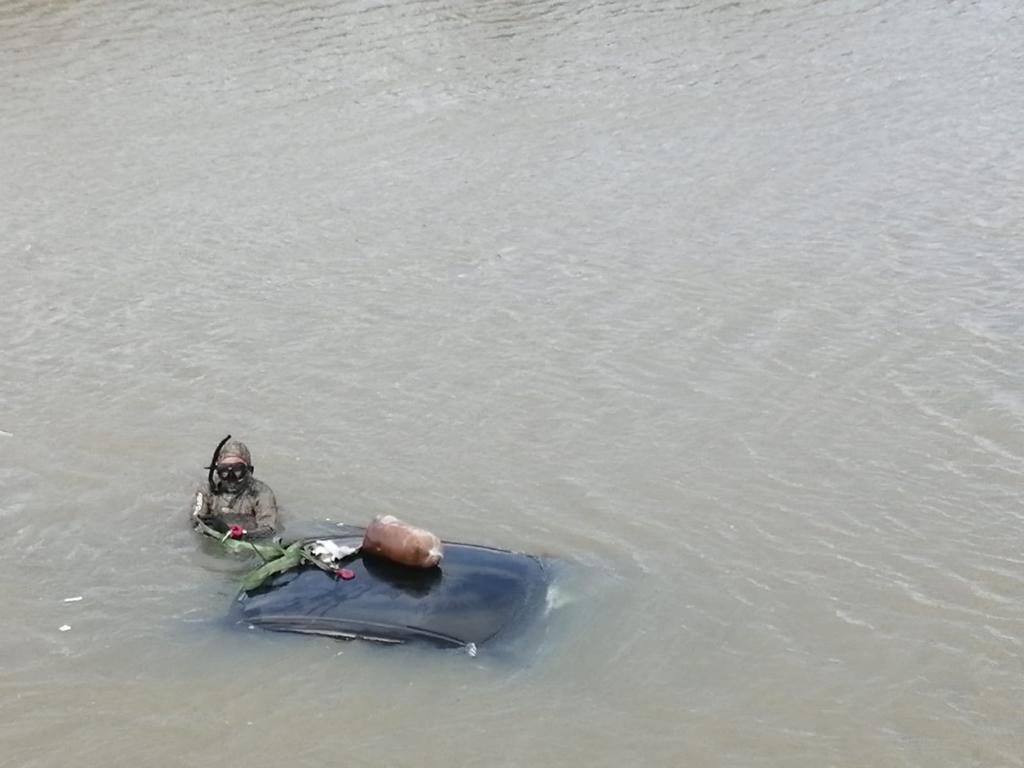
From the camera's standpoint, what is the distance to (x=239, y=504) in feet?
27.9

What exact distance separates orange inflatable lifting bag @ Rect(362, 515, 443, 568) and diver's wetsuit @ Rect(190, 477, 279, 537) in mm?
1352

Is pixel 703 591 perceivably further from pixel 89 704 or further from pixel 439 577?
pixel 89 704

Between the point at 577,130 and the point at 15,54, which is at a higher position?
the point at 15,54

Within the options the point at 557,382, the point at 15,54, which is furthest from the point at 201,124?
the point at 557,382

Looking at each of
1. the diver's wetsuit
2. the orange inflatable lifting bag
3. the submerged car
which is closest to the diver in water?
the diver's wetsuit

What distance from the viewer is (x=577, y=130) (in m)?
17.1

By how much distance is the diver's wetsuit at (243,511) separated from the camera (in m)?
8.48

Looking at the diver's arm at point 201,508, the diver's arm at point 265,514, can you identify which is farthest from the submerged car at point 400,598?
the diver's arm at point 201,508

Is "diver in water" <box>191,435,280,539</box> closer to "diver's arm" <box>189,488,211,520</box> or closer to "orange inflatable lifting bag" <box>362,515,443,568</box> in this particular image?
"diver's arm" <box>189,488,211,520</box>

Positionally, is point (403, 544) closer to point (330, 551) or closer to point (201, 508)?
point (330, 551)

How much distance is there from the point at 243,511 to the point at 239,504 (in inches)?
2.0

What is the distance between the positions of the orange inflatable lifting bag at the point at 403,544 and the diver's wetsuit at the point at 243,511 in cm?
135

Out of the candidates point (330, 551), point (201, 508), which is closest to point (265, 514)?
point (201, 508)

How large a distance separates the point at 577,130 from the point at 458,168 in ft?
6.84
